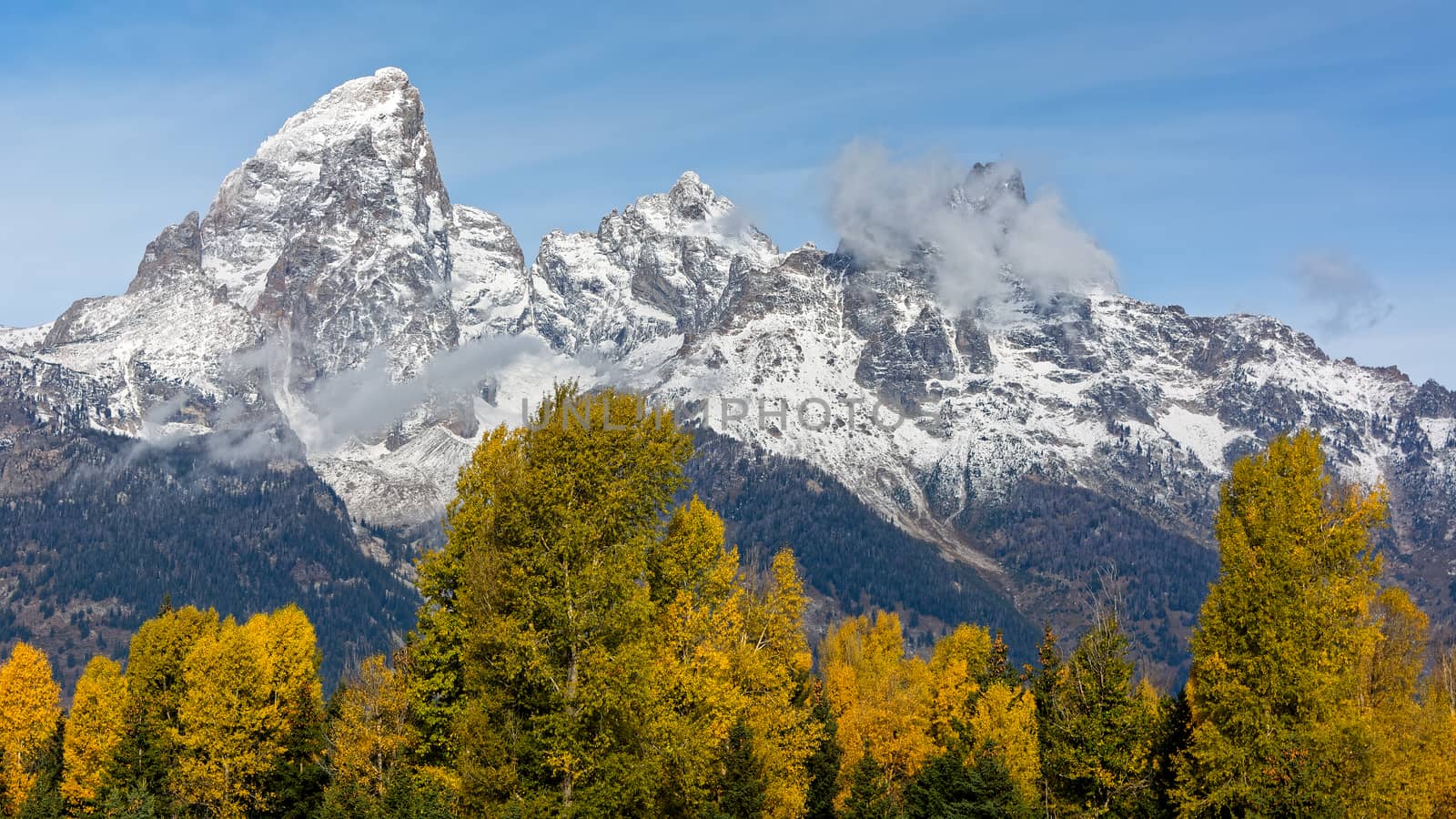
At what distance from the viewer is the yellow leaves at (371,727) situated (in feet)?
233

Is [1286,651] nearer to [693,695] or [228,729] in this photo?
[693,695]

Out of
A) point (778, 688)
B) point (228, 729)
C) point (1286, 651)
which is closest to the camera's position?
point (1286, 651)

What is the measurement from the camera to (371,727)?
72438mm

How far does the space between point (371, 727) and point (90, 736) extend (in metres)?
31.0

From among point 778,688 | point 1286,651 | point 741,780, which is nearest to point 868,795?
point 778,688

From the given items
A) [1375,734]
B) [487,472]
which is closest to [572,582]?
[487,472]

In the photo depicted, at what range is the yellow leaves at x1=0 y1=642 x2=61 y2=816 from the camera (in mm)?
94125

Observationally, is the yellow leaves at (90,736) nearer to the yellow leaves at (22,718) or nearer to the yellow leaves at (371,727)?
the yellow leaves at (22,718)

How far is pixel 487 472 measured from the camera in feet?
194

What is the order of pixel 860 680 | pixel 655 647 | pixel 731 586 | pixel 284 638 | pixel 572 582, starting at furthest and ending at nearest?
1. pixel 860 680
2. pixel 284 638
3. pixel 731 586
4. pixel 655 647
5. pixel 572 582

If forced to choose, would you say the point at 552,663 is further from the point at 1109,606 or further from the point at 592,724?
the point at 1109,606

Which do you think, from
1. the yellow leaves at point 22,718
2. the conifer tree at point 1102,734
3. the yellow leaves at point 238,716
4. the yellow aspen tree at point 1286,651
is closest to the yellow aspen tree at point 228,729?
the yellow leaves at point 238,716

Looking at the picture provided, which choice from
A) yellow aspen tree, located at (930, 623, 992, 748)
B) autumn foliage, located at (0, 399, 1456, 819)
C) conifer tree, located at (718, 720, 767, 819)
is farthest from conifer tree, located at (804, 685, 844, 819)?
conifer tree, located at (718, 720, 767, 819)

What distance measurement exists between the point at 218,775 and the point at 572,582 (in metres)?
37.8
